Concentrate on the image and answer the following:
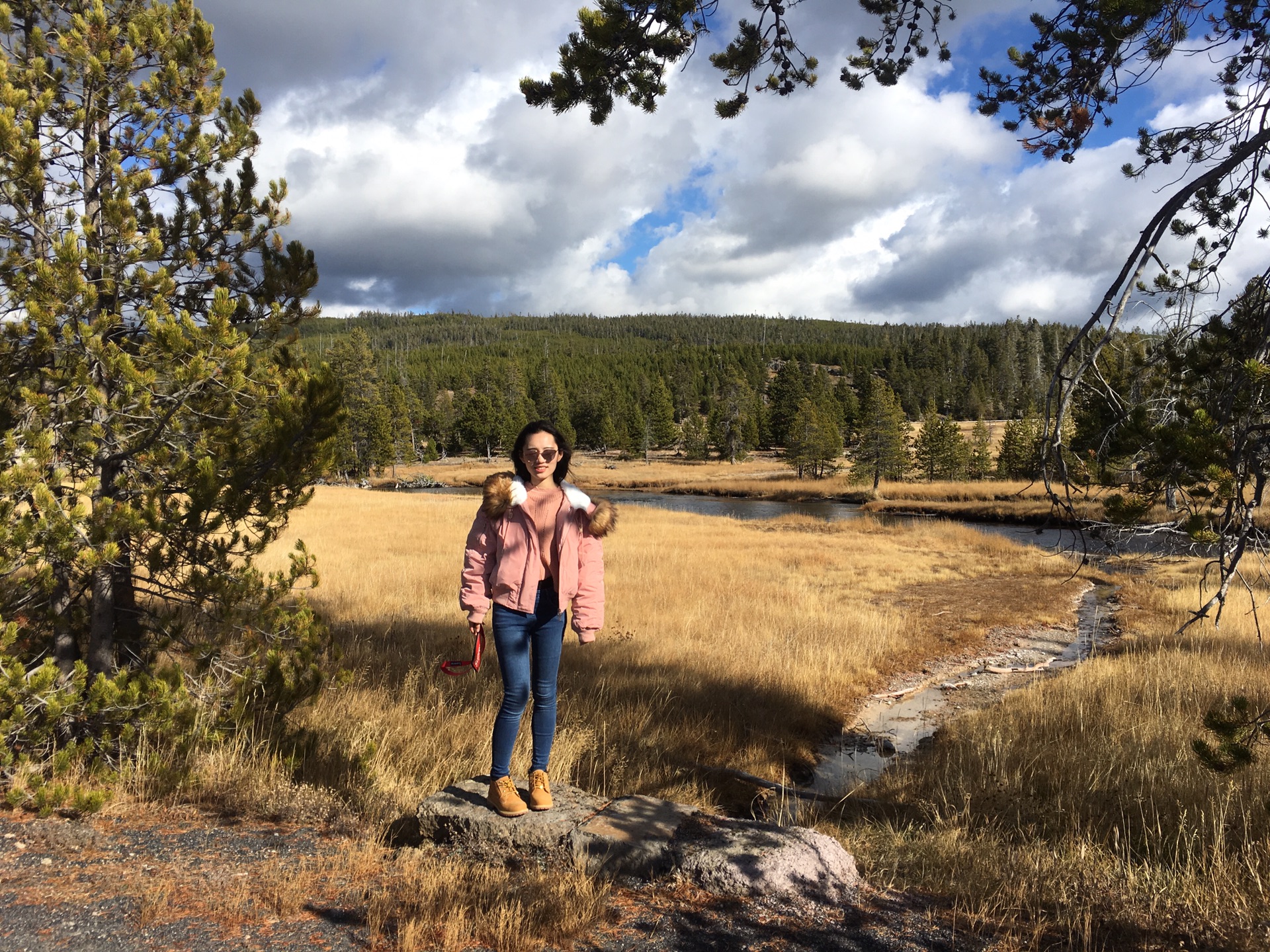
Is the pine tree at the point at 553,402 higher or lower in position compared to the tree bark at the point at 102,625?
higher

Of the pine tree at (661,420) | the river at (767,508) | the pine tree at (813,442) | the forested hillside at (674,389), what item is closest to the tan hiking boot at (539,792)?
the river at (767,508)

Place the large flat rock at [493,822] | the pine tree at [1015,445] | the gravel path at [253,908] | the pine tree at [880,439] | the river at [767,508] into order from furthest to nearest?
the pine tree at [1015,445] → the pine tree at [880,439] → the river at [767,508] → the large flat rock at [493,822] → the gravel path at [253,908]

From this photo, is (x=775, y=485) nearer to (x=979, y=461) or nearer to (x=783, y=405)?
(x=979, y=461)

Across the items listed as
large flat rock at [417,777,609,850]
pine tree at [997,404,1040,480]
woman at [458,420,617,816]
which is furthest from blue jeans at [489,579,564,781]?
pine tree at [997,404,1040,480]

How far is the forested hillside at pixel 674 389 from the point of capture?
6738cm

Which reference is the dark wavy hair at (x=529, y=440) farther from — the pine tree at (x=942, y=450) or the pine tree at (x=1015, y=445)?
the pine tree at (x=942, y=450)

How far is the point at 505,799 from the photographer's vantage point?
152 inches

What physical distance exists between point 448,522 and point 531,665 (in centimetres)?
2148

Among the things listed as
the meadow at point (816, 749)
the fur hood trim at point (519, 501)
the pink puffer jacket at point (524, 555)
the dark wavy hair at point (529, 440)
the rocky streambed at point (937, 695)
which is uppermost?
the dark wavy hair at point (529, 440)

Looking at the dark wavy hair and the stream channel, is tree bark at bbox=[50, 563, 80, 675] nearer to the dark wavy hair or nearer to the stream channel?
the dark wavy hair

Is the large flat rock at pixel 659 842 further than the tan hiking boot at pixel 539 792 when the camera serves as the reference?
No

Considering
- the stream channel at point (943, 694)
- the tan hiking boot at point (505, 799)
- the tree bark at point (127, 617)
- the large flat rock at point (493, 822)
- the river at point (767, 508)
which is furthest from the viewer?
the river at point (767, 508)

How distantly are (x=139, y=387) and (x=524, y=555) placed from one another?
2399mm

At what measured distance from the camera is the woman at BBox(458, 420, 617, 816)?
3869 millimetres
